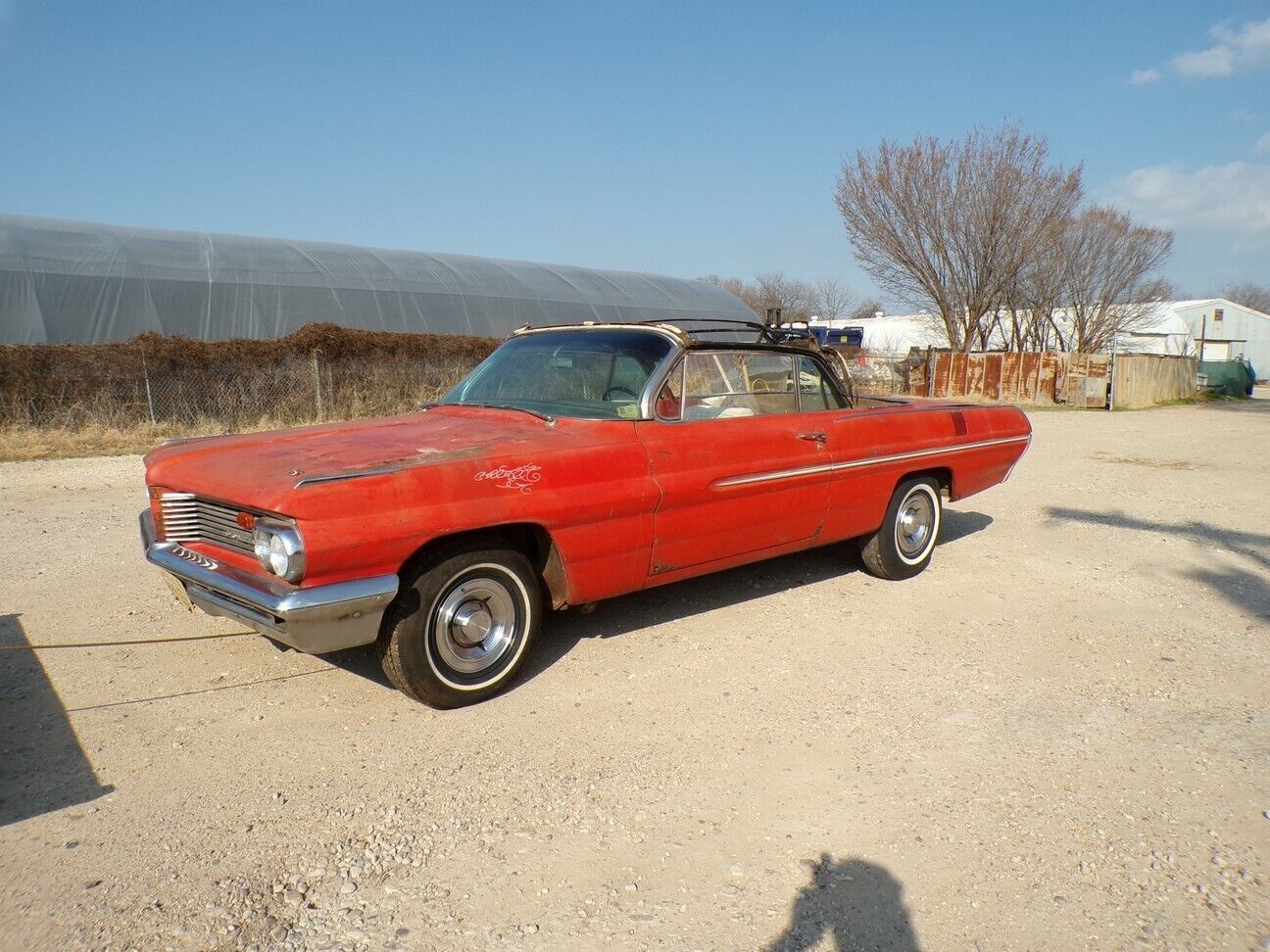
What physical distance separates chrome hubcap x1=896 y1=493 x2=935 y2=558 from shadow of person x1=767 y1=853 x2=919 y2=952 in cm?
348

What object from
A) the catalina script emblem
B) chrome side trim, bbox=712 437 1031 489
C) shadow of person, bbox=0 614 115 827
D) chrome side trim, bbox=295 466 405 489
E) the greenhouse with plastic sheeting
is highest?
the greenhouse with plastic sheeting

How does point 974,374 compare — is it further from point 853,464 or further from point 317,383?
point 853,464

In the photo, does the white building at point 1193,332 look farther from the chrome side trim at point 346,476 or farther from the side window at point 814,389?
the chrome side trim at point 346,476

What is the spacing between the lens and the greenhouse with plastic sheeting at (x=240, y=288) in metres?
17.6

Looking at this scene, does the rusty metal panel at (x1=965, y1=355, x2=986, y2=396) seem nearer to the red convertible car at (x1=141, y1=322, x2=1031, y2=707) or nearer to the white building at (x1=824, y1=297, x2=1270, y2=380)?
the red convertible car at (x1=141, y1=322, x2=1031, y2=707)

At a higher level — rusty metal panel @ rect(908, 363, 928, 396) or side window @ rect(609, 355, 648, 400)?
side window @ rect(609, 355, 648, 400)

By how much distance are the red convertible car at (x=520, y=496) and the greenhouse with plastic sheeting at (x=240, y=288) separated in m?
14.8

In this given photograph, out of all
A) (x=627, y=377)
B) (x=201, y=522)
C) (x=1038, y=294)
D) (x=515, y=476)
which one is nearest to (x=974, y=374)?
(x=1038, y=294)

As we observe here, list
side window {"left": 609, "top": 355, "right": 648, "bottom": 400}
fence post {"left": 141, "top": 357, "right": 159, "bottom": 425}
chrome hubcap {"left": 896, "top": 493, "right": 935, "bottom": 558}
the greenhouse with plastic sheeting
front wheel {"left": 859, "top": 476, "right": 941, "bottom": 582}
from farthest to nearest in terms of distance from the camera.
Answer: the greenhouse with plastic sheeting < fence post {"left": 141, "top": 357, "right": 159, "bottom": 425} < chrome hubcap {"left": 896, "top": 493, "right": 935, "bottom": 558} < front wheel {"left": 859, "top": 476, "right": 941, "bottom": 582} < side window {"left": 609, "top": 355, "right": 648, "bottom": 400}

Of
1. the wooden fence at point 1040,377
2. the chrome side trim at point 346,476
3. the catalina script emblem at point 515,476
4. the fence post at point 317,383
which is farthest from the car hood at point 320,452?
the wooden fence at point 1040,377

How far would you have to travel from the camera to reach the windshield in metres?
4.76

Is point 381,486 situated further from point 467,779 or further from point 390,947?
point 390,947

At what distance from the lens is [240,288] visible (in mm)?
19938

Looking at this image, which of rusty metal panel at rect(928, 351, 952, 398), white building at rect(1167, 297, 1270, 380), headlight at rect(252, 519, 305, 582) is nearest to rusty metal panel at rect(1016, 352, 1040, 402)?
rusty metal panel at rect(928, 351, 952, 398)
